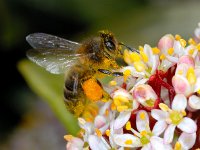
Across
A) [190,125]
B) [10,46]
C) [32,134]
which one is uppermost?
[190,125]

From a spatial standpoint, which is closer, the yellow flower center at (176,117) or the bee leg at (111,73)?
the yellow flower center at (176,117)

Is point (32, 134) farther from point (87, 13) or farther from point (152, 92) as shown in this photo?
point (152, 92)

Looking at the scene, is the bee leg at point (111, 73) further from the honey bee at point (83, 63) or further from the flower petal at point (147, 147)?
the flower petal at point (147, 147)

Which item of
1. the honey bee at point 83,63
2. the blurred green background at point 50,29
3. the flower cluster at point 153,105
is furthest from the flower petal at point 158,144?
the blurred green background at point 50,29

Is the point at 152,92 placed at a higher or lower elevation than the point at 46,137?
higher

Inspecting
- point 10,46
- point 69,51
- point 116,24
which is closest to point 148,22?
point 116,24

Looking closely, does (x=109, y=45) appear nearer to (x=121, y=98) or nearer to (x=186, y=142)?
(x=121, y=98)
